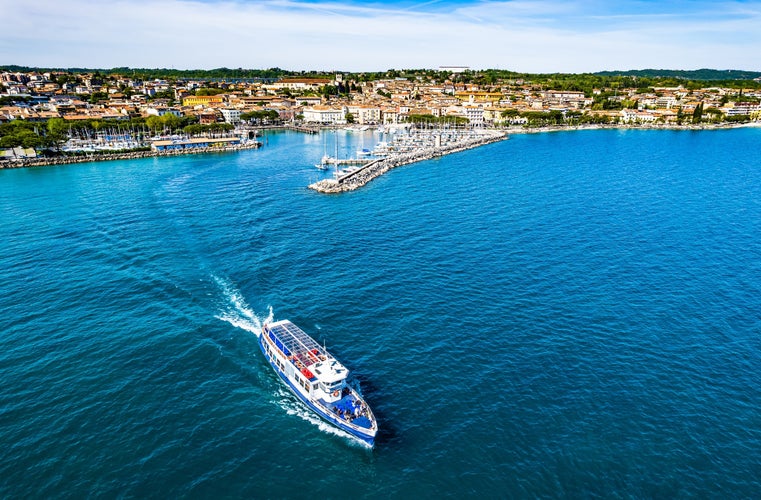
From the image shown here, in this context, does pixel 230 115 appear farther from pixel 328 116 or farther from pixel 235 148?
pixel 235 148

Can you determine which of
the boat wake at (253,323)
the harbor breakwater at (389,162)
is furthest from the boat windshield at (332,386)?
the harbor breakwater at (389,162)

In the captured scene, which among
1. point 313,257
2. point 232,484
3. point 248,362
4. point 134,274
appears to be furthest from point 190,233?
point 232,484

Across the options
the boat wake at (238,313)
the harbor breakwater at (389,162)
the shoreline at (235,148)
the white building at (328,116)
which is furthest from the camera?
the white building at (328,116)

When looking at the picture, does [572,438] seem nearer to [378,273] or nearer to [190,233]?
[378,273]

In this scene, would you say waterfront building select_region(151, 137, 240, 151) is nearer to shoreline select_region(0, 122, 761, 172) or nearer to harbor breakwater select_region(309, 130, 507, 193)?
shoreline select_region(0, 122, 761, 172)

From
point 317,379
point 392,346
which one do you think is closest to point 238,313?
point 317,379

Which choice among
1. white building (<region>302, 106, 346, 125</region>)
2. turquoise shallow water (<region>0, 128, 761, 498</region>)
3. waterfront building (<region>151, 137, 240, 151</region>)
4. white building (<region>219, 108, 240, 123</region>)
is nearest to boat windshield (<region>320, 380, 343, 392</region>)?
turquoise shallow water (<region>0, 128, 761, 498</region>)

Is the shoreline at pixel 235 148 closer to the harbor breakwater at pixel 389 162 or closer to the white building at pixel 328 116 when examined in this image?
the harbor breakwater at pixel 389 162
